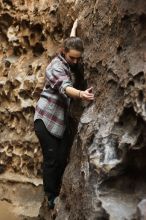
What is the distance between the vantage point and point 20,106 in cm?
450

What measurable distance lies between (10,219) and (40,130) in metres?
0.99

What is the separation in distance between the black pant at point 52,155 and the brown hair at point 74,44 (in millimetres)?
502

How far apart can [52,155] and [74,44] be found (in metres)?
0.71

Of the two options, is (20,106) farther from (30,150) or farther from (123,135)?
(123,135)

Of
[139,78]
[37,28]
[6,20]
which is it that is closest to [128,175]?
[139,78]

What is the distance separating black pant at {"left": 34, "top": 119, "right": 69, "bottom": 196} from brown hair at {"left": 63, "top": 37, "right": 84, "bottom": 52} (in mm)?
502

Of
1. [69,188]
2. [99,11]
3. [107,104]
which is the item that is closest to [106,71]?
[107,104]

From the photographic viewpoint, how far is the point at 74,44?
10.6 ft

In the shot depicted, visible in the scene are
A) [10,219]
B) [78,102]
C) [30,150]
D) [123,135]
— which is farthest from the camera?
[30,150]

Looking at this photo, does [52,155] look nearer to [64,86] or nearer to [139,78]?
[64,86]

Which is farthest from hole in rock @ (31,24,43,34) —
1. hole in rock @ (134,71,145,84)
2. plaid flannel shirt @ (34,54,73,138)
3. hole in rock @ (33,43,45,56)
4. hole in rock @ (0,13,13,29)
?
hole in rock @ (134,71,145,84)

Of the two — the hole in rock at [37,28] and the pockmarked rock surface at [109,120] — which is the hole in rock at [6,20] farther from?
the pockmarked rock surface at [109,120]

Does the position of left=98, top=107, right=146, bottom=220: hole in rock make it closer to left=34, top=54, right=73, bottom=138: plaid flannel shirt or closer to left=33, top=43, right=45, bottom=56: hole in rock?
left=34, top=54, right=73, bottom=138: plaid flannel shirt

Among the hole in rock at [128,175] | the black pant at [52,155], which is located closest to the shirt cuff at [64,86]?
the black pant at [52,155]
